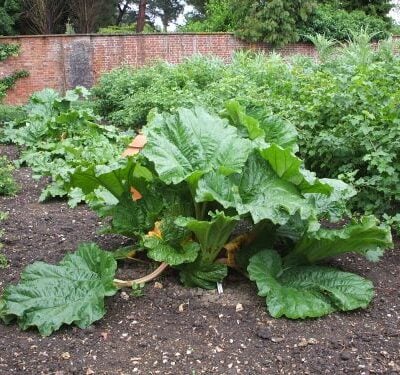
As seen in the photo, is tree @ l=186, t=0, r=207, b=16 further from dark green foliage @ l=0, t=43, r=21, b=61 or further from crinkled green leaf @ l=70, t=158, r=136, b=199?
crinkled green leaf @ l=70, t=158, r=136, b=199

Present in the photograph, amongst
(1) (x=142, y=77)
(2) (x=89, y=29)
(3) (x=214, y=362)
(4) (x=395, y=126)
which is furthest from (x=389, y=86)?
(2) (x=89, y=29)

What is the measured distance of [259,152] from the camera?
3.05 meters

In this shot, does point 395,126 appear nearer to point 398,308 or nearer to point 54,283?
point 398,308

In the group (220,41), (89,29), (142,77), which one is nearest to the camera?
(142,77)

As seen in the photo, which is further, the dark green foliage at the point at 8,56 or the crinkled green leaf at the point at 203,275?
the dark green foliage at the point at 8,56

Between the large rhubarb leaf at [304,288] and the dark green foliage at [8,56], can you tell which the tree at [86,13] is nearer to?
the dark green foliage at [8,56]

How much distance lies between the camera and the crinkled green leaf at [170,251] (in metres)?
3.02

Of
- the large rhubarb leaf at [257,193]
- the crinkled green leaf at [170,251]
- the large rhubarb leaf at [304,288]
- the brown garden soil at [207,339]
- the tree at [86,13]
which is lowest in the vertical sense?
the brown garden soil at [207,339]

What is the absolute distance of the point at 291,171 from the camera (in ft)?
9.66

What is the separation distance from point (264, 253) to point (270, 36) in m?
16.6

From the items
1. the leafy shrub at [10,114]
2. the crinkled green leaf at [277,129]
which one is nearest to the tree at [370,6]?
the leafy shrub at [10,114]

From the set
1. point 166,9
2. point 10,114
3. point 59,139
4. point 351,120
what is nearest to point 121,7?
point 166,9

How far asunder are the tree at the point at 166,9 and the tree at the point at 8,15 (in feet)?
39.0

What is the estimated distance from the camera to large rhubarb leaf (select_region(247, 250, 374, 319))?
2871 millimetres
